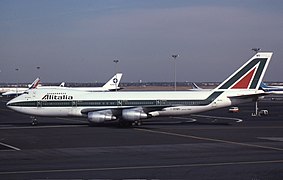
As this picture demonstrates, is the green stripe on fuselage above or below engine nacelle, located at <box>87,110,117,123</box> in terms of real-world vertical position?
above

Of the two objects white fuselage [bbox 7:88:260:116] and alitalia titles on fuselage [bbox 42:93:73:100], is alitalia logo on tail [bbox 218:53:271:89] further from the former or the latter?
alitalia titles on fuselage [bbox 42:93:73:100]

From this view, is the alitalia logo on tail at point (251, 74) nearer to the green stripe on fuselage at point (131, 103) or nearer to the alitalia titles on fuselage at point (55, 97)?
the green stripe on fuselage at point (131, 103)

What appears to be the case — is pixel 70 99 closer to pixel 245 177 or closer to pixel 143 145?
pixel 143 145

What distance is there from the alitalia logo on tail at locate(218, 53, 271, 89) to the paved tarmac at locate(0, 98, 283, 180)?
939 centimetres

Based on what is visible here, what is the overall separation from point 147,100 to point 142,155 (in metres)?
19.9

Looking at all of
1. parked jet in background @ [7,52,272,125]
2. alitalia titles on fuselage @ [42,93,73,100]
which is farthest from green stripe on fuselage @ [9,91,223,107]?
alitalia titles on fuselage @ [42,93,73,100]

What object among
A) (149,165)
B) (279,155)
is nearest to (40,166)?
(149,165)

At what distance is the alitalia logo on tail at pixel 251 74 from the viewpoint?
141ft

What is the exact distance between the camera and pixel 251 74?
43.0 m

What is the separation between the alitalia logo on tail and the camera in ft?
141

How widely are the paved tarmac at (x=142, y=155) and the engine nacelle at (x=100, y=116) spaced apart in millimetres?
5145

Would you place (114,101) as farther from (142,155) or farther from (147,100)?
(142,155)

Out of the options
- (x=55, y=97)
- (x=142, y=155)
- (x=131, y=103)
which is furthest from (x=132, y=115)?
(x=142, y=155)

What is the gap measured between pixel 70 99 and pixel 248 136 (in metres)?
17.2
